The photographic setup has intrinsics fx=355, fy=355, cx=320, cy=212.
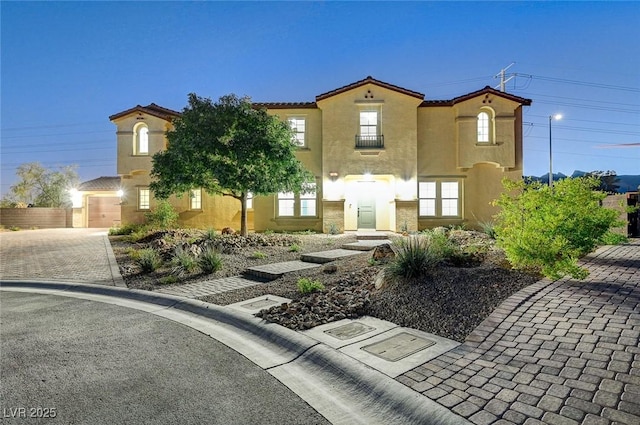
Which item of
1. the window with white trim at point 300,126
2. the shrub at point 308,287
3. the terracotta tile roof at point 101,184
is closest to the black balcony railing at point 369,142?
the window with white trim at point 300,126

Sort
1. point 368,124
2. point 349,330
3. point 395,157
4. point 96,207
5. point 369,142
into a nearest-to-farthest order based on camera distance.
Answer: point 349,330
point 395,157
point 369,142
point 368,124
point 96,207

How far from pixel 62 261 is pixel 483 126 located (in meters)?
18.7

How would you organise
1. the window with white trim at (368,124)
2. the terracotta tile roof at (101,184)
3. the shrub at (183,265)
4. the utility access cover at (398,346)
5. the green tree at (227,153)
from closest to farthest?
the utility access cover at (398,346)
the shrub at (183,265)
the green tree at (227,153)
the window with white trim at (368,124)
the terracotta tile roof at (101,184)

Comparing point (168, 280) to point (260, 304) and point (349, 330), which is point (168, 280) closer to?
point (260, 304)

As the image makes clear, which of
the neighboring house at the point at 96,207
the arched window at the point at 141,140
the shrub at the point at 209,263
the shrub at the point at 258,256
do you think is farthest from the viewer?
the neighboring house at the point at 96,207

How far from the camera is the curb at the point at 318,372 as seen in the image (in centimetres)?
296

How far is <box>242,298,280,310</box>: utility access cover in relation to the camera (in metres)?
6.02

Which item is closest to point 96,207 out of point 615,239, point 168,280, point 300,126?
point 300,126

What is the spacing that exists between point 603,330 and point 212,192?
44.6 ft

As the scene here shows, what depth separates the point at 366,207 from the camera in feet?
62.0

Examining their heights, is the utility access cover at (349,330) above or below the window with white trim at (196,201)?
below

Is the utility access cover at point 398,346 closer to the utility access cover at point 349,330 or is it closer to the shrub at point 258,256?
the utility access cover at point 349,330

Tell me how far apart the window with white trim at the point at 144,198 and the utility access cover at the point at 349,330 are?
1891 centimetres

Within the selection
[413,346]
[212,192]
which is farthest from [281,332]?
[212,192]
